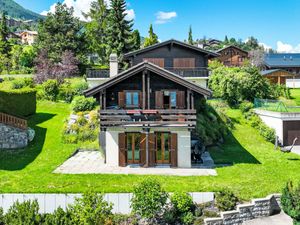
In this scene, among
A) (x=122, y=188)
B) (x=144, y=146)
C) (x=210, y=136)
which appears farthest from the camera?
(x=210, y=136)

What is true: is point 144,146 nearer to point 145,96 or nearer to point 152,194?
point 145,96

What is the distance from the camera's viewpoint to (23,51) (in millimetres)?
72875

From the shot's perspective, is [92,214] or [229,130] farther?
[229,130]

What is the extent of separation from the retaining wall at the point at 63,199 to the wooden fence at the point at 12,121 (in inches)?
379

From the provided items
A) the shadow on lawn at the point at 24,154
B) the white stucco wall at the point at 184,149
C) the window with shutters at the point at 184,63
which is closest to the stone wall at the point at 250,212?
the white stucco wall at the point at 184,149

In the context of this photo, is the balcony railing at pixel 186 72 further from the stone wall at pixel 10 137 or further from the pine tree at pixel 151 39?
the pine tree at pixel 151 39

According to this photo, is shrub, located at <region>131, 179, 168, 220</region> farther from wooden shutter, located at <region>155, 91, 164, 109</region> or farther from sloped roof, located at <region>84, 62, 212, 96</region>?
sloped roof, located at <region>84, 62, 212, 96</region>

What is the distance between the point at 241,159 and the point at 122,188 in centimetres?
1038

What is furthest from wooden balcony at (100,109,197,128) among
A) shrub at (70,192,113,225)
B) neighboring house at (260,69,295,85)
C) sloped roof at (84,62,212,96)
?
neighboring house at (260,69,295,85)

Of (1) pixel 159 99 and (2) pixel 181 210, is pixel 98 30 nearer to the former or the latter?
(1) pixel 159 99

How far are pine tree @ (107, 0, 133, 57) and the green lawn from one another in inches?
858

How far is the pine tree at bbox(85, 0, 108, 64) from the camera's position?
61.4 metres

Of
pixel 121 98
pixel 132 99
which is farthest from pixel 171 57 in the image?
pixel 121 98

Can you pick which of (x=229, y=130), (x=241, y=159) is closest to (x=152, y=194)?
(x=241, y=159)
